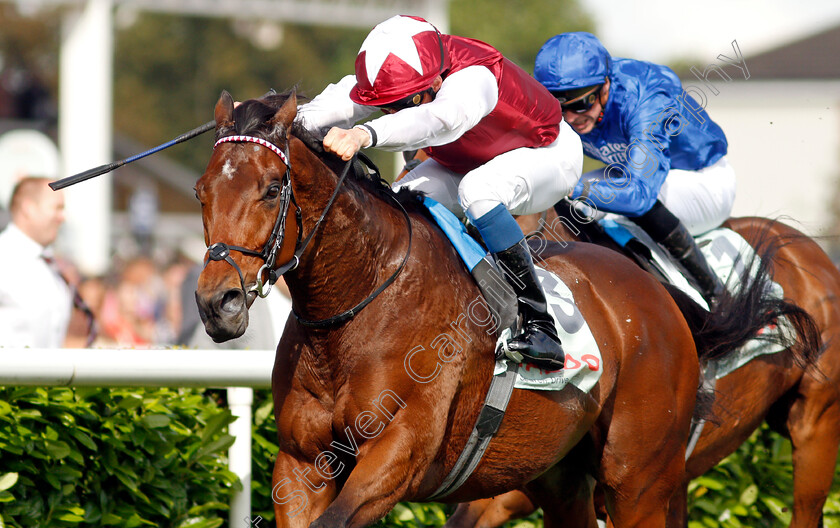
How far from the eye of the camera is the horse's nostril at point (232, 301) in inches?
99.6

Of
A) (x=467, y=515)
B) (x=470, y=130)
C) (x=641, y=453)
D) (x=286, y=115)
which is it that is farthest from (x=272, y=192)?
(x=467, y=515)

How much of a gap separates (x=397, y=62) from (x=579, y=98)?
152 centimetres

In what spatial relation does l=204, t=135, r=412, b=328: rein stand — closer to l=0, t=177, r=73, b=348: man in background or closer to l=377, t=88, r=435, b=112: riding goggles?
l=377, t=88, r=435, b=112: riding goggles

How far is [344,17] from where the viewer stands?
48.8 feet

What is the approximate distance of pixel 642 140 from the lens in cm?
420

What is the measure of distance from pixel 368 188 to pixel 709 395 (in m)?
1.85

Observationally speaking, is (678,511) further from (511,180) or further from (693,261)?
(511,180)

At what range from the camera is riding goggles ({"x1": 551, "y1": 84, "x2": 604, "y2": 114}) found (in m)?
4.35

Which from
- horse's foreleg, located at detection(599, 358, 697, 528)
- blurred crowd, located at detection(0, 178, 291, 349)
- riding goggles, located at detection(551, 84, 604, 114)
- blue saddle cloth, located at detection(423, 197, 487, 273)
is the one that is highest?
riding goggles, located at detection(551, 84, 604, 114)

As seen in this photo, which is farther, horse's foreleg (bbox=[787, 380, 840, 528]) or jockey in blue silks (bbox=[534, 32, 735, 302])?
horse's foreleg (bbox=[787, 380, 840, 528])

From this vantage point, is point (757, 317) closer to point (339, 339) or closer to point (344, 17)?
point (339, 339)

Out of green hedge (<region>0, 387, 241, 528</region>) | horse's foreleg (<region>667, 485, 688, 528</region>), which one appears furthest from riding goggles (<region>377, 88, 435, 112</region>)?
horse's foreleg (<region>667, 485, 688, 528</region>)

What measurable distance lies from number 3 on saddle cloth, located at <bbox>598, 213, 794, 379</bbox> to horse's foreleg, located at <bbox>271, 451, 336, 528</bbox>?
1.98m

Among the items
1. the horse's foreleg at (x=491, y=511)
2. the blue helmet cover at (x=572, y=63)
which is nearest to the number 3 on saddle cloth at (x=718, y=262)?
the blue helmet cover at (x=572, y=63)
